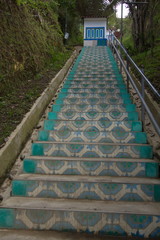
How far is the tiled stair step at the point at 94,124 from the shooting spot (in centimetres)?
379

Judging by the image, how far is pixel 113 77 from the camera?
267 inches

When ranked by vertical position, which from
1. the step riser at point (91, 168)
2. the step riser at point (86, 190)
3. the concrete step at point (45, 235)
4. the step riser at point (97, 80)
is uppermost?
the step riser at point (97, 80)

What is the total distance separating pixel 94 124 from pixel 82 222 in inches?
74.1

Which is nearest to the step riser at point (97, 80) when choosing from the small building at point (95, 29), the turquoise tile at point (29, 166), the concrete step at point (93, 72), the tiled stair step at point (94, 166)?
the concrete step at point (93, 72)

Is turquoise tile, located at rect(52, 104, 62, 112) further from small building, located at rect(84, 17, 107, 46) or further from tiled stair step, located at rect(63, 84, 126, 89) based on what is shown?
small building, located at rect(84, 17, 107, 46)

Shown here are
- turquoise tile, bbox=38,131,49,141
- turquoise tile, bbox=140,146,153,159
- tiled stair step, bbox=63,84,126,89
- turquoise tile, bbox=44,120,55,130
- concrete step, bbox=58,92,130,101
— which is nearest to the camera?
turquoise tile, bbox=140,146,153,159

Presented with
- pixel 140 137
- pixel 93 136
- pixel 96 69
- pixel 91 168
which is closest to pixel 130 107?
pixel 140 137

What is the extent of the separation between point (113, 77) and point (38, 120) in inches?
134

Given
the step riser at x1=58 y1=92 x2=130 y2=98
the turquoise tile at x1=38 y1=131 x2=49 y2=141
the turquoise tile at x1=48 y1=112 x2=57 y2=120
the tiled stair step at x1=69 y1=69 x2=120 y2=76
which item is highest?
the tiled stair step at x1=69 y1=69 x2=120 y2=76

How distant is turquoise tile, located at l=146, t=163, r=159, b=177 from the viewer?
2.87m

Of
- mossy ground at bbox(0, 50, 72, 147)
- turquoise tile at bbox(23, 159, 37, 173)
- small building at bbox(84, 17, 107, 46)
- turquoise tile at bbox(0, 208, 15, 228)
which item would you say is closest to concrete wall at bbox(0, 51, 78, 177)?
mossy ground at bbox(0, 50, 72, 147)

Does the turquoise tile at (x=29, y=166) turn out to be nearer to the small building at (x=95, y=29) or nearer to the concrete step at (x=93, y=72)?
the concrete step at (x=93, y=72)

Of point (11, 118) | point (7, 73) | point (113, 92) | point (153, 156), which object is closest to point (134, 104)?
point (113, 92)

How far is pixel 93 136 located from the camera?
11.8 feet
